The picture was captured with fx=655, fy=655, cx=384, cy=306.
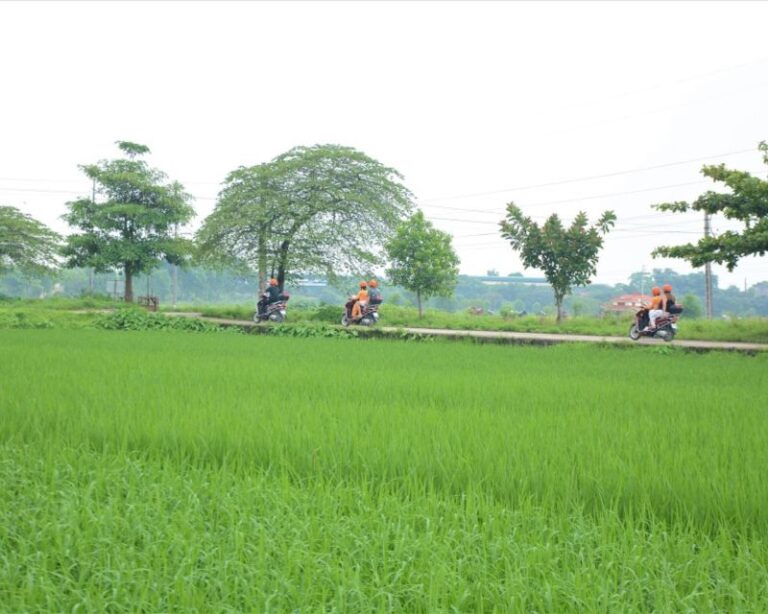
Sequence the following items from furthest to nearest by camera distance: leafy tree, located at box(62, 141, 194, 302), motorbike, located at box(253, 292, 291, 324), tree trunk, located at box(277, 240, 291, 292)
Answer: leafy tree, located at box(62, 141, 194, 302) → tree trunk, located at box(277, 240, 291, 292) → motorbike, located at box(253, 292, 291, 324)

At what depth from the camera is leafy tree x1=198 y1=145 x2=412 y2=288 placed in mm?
25406

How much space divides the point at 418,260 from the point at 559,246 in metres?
5.81

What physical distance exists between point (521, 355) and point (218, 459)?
801 cm

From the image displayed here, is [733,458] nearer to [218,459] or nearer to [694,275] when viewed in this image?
[218,459]

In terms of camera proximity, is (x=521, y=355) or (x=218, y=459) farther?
(x=521, y=355)

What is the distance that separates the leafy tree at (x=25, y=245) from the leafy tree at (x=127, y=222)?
2.80 metres

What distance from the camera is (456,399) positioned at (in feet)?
18.5

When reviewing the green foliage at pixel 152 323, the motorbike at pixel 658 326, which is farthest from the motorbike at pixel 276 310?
the motorbike at pixel 658 326

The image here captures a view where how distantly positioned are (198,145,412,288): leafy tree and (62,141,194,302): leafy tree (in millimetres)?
7110

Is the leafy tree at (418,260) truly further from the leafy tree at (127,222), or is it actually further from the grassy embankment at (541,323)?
the leafy tree at (127,222)

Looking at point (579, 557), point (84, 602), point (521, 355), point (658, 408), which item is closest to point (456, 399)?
point (658, 408)

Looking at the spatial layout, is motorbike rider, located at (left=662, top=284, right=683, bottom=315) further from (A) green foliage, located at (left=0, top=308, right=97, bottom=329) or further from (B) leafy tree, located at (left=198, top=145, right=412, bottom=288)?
(A) green foliage, located at (left=0, top=308, right=97, bottom=329)

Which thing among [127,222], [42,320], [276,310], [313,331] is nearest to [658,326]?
[313,331]

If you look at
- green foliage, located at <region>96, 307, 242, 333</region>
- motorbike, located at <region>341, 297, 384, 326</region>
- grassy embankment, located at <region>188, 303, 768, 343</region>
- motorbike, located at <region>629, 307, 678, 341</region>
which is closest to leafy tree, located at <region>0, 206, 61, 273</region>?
grassy embankment, located at <region>188, 303, 768, 343</region>
